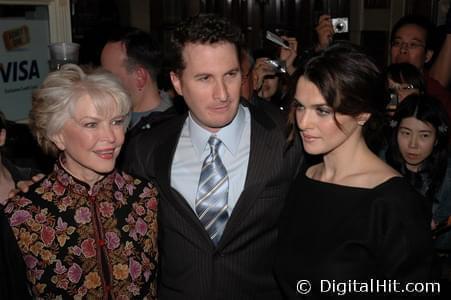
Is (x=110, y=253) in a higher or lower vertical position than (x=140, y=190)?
lower

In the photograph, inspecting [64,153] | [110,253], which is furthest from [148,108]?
[110,253]

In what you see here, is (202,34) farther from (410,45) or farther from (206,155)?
(410,45)

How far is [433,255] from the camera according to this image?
1.56m

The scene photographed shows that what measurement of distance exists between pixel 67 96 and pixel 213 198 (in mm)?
612

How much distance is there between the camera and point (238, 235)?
1.86m

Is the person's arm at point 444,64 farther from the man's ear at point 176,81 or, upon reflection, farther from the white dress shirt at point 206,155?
the man's ear at point 176,81

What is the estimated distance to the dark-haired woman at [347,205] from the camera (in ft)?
5.04

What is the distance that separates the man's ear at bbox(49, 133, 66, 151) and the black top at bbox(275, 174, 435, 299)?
856 mm

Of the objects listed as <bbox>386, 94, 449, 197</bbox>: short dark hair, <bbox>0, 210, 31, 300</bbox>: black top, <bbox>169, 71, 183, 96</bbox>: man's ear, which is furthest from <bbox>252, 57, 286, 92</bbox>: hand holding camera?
<bbox>0, 210, 31, 300</bbox>: black top

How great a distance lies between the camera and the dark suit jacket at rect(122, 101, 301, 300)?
1.87 metres

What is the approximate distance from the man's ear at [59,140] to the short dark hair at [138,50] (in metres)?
1.48

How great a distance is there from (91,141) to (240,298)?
0.77m

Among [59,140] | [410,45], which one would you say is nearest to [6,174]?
[59,140]

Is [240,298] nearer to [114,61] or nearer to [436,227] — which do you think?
[436,227]
